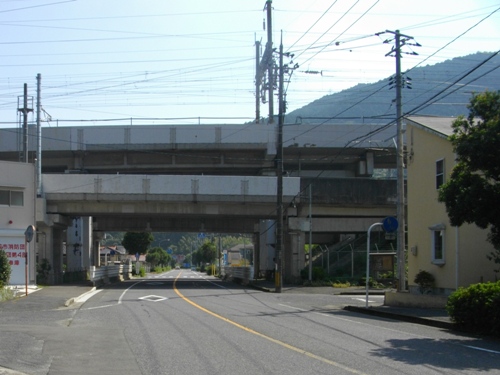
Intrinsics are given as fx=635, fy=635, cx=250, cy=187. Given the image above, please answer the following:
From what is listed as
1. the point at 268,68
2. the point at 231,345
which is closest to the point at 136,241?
the point at 268,68

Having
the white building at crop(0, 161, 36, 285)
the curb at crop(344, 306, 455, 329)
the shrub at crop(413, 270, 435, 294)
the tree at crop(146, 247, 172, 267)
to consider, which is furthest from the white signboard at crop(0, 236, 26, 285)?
the tree at crop(146, 247, 172, 267)

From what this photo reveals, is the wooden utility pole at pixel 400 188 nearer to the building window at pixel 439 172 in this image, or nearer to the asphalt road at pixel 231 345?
the building window at pixel 439 172

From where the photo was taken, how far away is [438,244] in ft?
87.3

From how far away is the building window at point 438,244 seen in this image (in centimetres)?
2588

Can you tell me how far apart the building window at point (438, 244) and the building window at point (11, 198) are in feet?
71.5

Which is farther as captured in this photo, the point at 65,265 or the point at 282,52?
the point at 65,265

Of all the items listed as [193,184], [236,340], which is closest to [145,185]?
[193,184]

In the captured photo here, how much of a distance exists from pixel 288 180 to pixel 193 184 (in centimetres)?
644

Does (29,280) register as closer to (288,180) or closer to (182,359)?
(288,180)

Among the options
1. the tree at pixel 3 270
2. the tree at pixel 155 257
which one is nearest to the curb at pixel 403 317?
the tree at pixel 3 270

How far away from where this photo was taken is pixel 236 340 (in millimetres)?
13242

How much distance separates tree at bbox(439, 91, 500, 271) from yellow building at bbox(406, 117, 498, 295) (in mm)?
5809

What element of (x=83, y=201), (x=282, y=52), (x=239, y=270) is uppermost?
(x=282, y=52)

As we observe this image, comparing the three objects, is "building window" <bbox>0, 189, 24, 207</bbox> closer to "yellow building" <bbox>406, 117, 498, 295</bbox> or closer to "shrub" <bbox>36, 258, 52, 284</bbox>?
"shrub" <bbox>36, 258, 52, 284</bbox>
